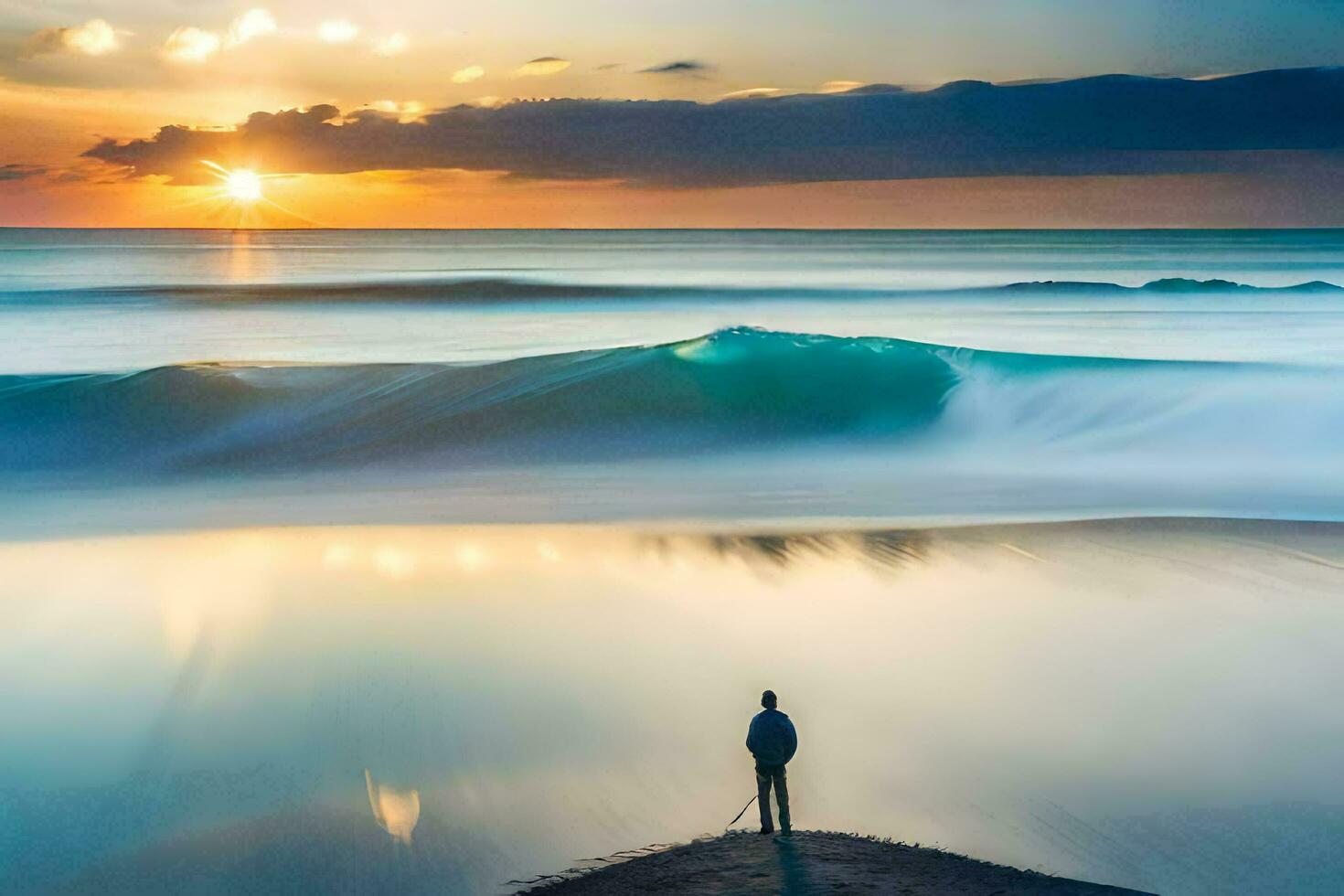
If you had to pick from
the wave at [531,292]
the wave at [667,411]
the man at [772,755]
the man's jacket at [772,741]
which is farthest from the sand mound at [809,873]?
the wave at [531,292]

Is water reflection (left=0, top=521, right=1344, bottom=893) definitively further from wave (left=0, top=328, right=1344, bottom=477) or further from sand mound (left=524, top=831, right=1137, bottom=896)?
wave (left=0, top=328, right=1344, bottom=477)

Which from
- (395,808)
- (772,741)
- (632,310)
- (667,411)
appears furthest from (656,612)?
(632,310)

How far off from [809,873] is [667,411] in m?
13.3

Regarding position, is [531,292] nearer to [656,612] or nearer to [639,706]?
[656,612]

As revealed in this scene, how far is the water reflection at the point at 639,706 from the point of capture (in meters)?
4.67

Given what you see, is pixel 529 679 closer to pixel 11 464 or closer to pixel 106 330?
pixel 11 464

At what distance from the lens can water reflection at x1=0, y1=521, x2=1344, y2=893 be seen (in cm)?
467

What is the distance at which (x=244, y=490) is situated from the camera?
12531 millimetres

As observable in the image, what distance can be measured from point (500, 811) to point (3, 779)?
2041mm

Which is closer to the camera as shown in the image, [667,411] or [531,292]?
[667,411]

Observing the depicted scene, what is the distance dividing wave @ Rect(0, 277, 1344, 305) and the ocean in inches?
858

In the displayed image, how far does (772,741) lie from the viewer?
15.0 ft

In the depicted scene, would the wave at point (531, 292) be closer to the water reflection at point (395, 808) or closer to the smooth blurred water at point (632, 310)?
the smooth blurred water at point (632, 310)

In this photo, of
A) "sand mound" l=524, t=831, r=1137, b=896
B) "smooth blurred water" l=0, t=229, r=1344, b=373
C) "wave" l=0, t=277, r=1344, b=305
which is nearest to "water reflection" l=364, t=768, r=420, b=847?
"sand mound" l=524, t=831, r=1137, b=896
